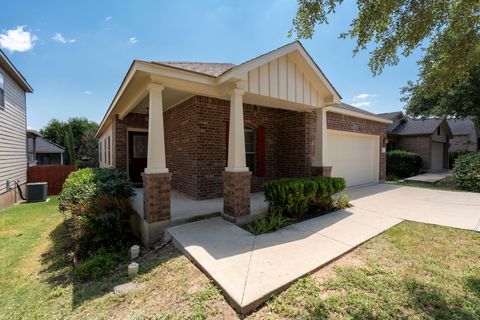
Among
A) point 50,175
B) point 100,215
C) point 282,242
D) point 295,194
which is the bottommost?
point 282,242

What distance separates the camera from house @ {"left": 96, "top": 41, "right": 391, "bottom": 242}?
4539mm

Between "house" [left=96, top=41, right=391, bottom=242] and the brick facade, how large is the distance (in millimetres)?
31

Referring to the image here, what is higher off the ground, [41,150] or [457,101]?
[457,101]

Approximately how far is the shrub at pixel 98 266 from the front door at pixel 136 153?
5725mm

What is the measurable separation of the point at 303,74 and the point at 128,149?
7.26 m

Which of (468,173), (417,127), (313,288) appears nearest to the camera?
(313,288)

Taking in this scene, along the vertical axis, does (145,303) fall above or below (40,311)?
above

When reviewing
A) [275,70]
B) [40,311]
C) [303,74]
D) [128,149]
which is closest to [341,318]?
[40,311]

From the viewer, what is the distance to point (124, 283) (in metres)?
3.26

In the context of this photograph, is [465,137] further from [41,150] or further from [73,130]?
[73,130]

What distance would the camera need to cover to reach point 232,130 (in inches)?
194

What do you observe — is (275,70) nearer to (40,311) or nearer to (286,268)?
(286,268)

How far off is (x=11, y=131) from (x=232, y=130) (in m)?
11.4

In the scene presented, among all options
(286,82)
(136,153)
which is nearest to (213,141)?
(286,82)
